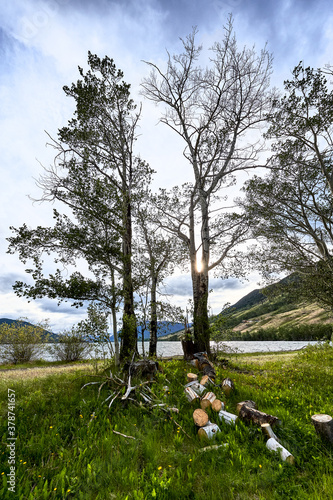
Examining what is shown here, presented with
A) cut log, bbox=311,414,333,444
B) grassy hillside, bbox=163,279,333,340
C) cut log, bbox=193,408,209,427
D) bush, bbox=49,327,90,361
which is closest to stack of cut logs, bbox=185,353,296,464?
cut log, bbox=193,408,209,427

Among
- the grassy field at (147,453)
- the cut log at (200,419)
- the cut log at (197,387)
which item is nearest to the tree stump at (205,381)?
the cut log at (197,387)

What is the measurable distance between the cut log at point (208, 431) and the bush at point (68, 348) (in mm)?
18519

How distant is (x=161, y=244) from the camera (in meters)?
15.4

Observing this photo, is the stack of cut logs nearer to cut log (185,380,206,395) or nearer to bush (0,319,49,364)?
cut log (185,380,206,395)

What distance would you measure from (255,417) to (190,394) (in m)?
1.84

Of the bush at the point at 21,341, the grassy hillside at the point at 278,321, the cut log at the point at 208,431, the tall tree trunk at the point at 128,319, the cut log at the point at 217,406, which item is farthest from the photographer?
the bush at the point at 21,341

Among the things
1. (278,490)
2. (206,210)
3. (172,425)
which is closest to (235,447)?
(278,490)

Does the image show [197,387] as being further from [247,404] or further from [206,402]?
[247,404]

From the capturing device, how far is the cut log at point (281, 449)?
3.60m

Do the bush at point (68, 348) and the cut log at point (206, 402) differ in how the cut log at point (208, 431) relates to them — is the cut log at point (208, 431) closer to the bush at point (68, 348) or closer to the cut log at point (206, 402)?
the cut log at point (206, 402)

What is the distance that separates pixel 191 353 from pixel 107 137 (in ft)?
39.5

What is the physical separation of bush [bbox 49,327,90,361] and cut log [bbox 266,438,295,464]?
19.5 metres

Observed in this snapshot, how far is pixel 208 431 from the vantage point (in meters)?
4.40

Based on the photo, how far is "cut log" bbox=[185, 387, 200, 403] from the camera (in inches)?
227
